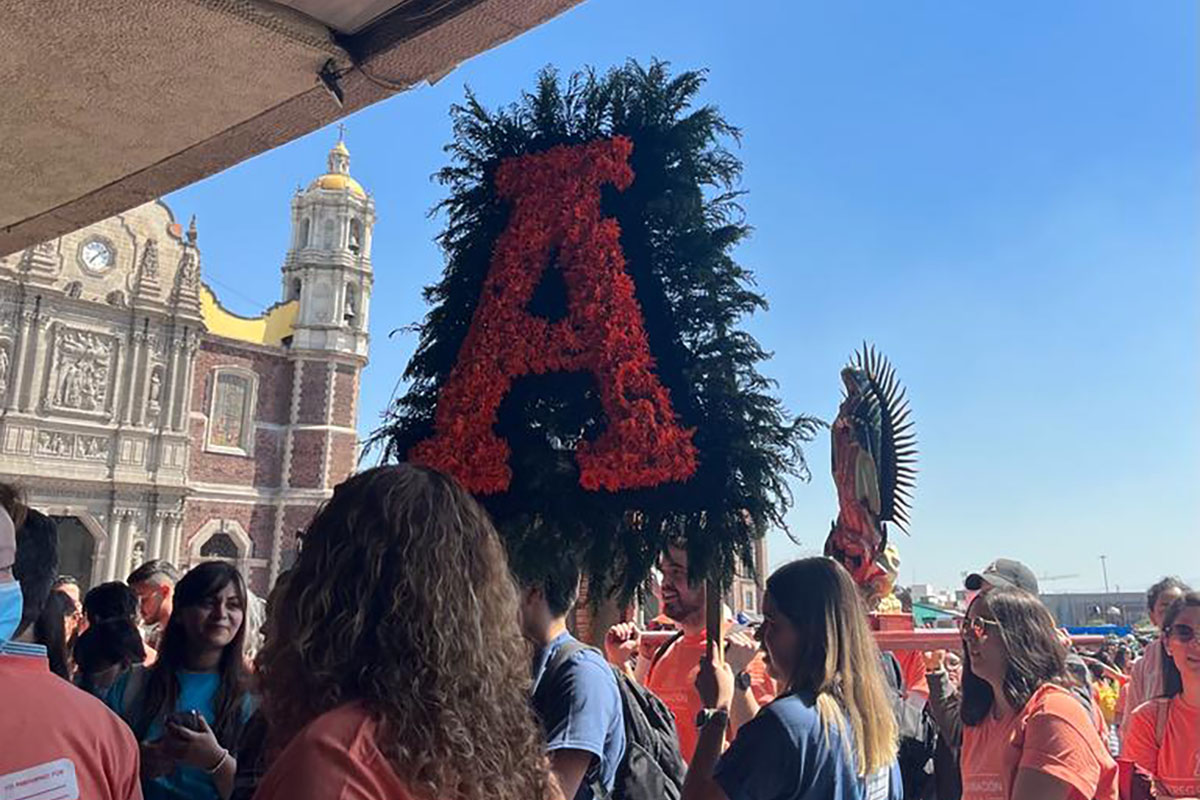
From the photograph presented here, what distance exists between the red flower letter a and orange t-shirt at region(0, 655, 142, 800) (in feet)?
3.43

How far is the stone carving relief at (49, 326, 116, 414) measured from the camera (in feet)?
79.7

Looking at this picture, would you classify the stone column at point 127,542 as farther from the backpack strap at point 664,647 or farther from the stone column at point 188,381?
the backpack strap at point 664,647

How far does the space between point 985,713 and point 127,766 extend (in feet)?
7.92

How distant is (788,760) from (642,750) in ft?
1.84

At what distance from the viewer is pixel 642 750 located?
7.92ft

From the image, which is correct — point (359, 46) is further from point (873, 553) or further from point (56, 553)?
point (873, 553)

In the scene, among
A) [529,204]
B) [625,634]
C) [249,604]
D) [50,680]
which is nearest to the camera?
[50,680]

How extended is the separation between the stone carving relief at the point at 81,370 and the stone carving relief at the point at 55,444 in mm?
801

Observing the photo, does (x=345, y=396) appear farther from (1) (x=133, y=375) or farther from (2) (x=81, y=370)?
(2) (x=81, y=370)

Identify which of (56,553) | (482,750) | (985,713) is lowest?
(985,713)

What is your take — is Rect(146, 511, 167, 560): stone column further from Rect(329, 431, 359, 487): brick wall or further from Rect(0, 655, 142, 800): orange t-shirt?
Rect(0, 655, 142, 800): orange t-shirt

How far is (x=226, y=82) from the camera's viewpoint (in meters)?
2.07

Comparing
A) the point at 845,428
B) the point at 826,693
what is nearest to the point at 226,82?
the point at 826,693

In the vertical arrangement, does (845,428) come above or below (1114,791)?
above
